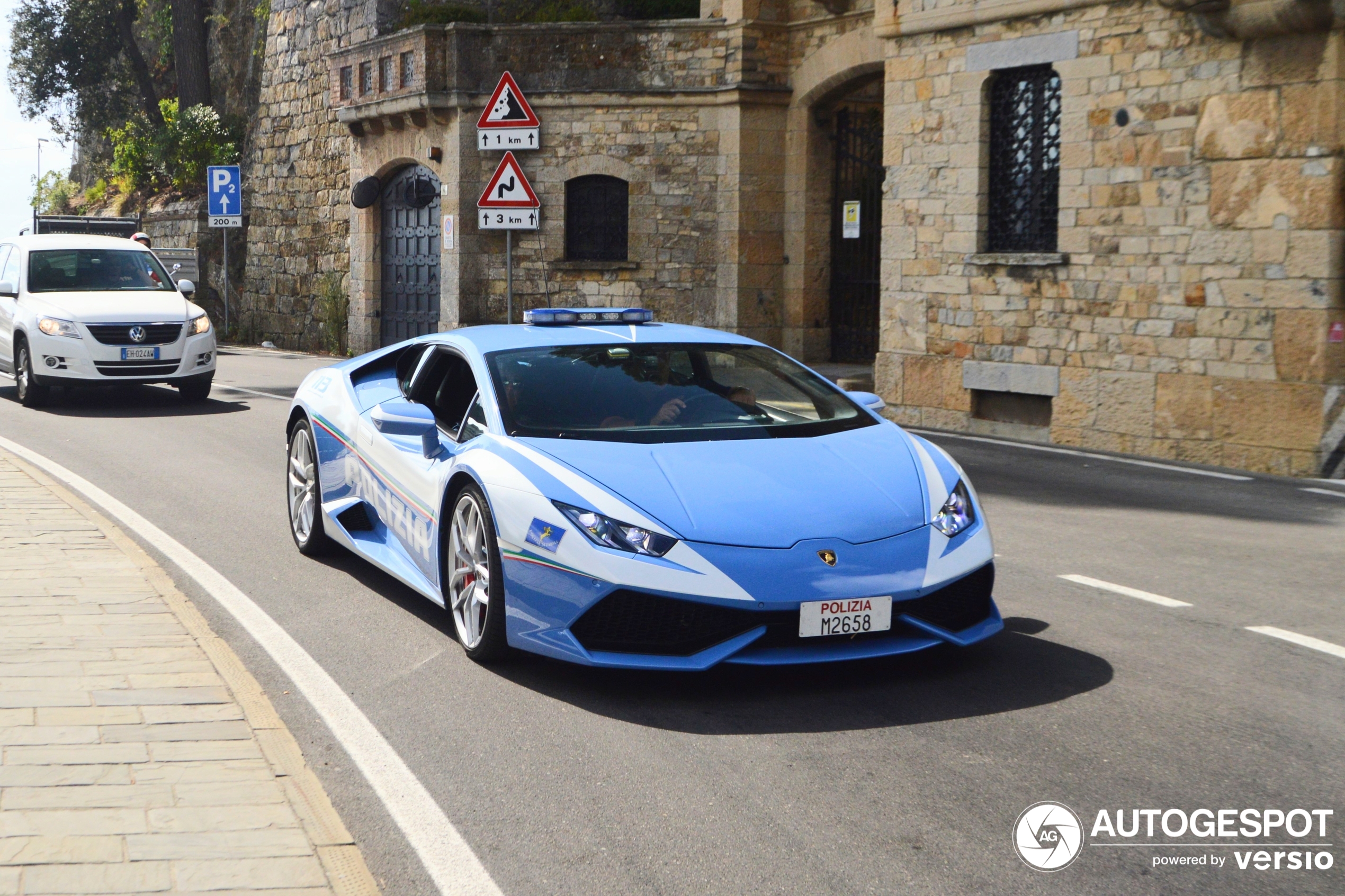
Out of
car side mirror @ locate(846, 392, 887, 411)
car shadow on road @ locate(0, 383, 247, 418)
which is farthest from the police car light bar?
car shadow on road @ locate(0, 383, 247, 418)

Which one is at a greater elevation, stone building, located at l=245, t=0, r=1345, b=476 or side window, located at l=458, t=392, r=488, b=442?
→ stone building, located at l=245, t=0, r=1345, b=476

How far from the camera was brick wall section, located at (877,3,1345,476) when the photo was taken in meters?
12.2

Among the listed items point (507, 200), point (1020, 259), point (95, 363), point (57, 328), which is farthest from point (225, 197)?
point (1020, 259)

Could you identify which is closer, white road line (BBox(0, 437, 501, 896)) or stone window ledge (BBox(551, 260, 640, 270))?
white road line (BBox(0, 437, 501, 896))

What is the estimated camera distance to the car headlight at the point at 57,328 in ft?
52.2

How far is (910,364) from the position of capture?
16062mm

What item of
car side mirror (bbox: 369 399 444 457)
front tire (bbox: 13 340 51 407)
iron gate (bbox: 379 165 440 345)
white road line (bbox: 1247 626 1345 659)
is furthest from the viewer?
iron gate (bbox: 379 165 440 345)

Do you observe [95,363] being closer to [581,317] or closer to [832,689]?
[581,317]

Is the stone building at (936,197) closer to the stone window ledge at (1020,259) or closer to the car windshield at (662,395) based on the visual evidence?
the stone window ledge at (1020,259)

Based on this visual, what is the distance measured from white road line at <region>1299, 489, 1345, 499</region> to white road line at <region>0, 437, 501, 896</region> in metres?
7.71

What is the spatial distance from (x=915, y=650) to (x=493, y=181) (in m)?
10.8

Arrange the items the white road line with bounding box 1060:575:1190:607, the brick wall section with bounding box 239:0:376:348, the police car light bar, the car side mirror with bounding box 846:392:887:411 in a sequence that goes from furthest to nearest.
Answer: the brick wall section with bounding box 239:0:376:348 < the police car light bar < the white road line with bounding box 1060:575:1190:607 < the car side mirror with bounding box 846:392:887:411

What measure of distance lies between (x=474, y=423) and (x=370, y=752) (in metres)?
1.74

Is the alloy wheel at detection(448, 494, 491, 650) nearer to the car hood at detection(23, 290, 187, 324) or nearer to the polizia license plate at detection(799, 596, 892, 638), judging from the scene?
the polizia license plate at detection(799, 596, 892, 638)
